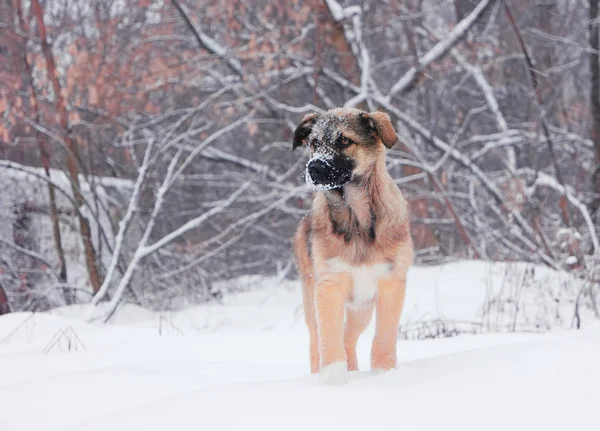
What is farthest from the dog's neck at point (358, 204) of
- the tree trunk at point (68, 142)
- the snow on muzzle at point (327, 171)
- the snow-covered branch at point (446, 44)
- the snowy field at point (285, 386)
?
the snow-covered branch at point (446, 44)

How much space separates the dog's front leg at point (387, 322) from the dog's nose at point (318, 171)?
65 centimetres

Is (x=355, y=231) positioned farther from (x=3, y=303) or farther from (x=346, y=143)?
(x=3, y=303)

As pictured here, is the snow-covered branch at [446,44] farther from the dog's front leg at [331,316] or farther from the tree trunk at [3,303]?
the dog's front leg at [331,316]

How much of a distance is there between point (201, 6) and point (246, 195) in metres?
3.33

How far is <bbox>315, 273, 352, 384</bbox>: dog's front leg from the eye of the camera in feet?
9.73

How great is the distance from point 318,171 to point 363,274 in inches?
23.8

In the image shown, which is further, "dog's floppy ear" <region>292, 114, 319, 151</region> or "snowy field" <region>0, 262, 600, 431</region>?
"dog's floppy ear" <region>292, 114, 319, 151</region>

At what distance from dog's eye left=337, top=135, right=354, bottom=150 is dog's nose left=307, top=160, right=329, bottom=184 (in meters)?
0.22

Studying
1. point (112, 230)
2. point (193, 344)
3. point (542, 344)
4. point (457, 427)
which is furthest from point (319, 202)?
point (112, 230)

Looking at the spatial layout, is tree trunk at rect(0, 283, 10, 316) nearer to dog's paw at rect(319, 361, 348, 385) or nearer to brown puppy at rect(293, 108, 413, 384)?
brown puppy at rect(293, 108, 413, 384)

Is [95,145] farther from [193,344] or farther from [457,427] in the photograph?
[457,427]

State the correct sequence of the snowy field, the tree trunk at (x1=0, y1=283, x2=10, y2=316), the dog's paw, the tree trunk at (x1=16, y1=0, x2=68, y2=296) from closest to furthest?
the snowy field → the dog's paw → the tree trunk at (x1=0, y1=283, x2=10, y2=316) → the tree trunk at (x1=16, y1=0, x2=68, y2=296)

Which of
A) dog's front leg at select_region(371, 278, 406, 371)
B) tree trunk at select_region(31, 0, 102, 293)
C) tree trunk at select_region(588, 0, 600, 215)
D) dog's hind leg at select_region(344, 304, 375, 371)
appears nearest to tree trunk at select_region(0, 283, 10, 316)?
tree trunk at select_region(31, 0, 102, 293)

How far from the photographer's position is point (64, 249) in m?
9.65
